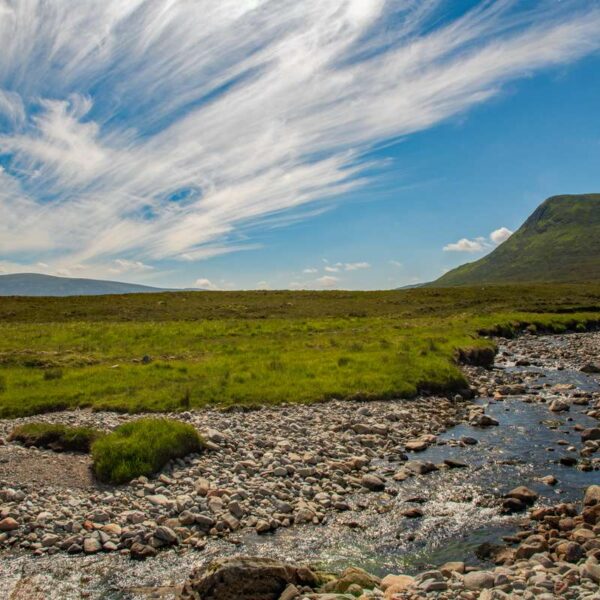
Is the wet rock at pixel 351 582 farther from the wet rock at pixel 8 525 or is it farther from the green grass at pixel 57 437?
the green grass at pixel 57 437

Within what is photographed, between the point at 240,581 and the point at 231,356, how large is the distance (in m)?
24.7

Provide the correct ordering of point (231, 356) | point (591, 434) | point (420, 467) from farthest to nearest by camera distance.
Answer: point (231, 356) < point (591, 434) < point (420, 467)

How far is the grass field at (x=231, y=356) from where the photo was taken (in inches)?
926

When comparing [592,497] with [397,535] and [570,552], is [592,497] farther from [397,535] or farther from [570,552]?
[397,535]

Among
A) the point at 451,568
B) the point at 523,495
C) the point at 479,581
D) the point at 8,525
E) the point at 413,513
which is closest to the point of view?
the point at 479,581

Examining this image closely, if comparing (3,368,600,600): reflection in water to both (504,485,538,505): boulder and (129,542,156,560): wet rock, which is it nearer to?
(129,542,156,560): wet rock

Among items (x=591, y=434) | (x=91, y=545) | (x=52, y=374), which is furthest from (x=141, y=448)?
(x=52, y=374)

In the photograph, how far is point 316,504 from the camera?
1280 cm

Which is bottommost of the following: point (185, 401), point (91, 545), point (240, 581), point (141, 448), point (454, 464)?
point (454, 464)

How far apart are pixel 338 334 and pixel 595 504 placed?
33424 mm

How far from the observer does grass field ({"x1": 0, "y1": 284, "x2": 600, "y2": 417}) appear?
23516 mm

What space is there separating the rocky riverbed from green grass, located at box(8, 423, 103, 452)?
702 millimetres

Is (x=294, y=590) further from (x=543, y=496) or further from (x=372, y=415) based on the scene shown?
(x=372, y=415)

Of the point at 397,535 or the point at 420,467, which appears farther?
the point at 420,467
